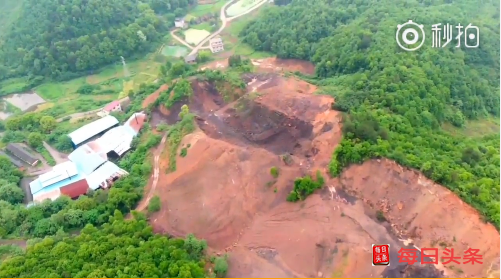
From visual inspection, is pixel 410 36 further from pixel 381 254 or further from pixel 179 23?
pixel 179 23

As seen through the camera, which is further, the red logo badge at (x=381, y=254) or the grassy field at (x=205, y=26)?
the grassy field at (x=205, y=26)

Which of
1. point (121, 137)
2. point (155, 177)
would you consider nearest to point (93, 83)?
point (121, 137)

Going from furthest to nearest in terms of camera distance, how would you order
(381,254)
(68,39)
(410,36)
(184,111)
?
1. (68,39)
2. (410,36)
3. (184,111)
4. (381,254)

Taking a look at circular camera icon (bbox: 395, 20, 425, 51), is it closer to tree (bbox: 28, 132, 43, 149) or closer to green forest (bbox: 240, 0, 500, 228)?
green forest (bbox: 240, 0, 500, 228)

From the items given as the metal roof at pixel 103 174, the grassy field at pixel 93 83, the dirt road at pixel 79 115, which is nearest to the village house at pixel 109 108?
the dirt road at pixel 79 115

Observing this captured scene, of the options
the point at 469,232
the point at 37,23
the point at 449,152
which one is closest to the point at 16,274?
the point at 469,232

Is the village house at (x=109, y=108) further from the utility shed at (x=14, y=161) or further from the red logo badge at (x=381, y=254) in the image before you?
the red logo badge at (x=381, y=254)
